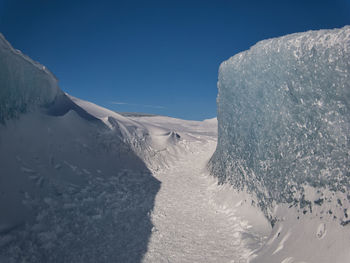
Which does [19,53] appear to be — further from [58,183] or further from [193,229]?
[193,229]

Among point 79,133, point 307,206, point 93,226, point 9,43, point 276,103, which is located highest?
point 9,43

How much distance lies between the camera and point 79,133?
10.4 meters

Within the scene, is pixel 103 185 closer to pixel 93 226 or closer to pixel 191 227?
pixel 93 226

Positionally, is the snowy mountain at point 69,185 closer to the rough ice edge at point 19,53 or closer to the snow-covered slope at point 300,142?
the rough ice edge at point 19,53

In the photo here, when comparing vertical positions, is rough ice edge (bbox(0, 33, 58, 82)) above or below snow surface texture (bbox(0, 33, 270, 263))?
above

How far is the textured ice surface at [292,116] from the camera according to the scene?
433 cm

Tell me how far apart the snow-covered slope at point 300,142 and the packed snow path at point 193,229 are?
83 cm

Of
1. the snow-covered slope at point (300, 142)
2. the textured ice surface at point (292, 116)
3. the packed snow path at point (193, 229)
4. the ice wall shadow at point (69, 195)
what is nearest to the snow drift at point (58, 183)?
the ice wall shadow at point (69, 195)

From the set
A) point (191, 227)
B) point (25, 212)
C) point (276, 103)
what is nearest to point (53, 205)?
point (25, 212)

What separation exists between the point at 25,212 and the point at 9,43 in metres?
5.14

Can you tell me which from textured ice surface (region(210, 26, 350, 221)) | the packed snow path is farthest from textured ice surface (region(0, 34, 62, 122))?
textured ice surface (region(210, 26, 350, 221))

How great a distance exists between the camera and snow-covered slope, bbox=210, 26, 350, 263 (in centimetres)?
402

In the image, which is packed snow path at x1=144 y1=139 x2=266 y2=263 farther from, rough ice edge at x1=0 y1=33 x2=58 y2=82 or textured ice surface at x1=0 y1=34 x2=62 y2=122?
rough ice edge at x1=0 y1=33 x2=58 y2=82

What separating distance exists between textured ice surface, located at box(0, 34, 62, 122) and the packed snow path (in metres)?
5.16
